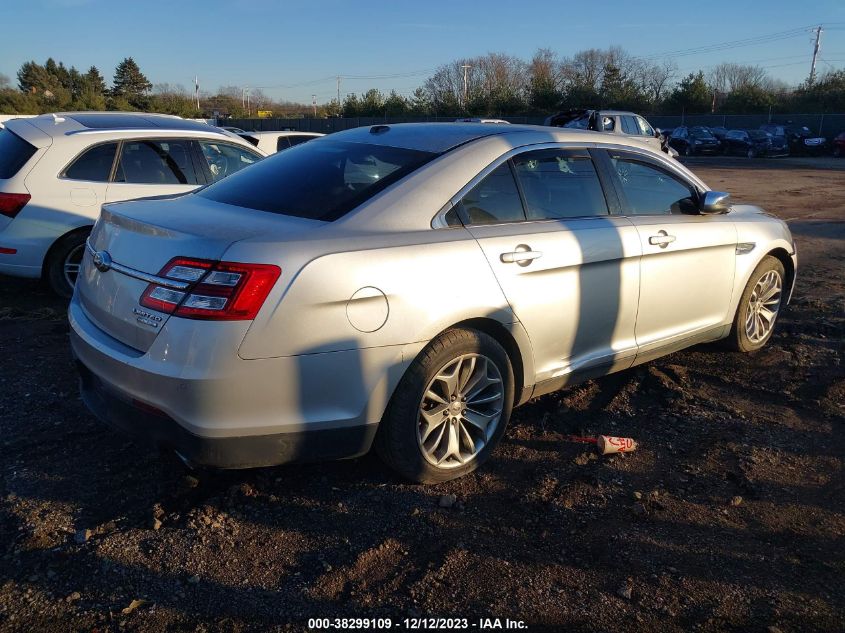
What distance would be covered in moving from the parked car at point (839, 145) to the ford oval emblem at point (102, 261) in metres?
39.2

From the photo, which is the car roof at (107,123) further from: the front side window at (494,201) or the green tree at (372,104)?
the green tree at (372,104)

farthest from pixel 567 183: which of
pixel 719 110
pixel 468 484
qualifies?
pixel 719 110

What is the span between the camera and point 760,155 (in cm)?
3512

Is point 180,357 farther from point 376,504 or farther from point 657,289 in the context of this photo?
point 657,289

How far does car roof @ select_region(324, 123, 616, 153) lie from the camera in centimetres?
379

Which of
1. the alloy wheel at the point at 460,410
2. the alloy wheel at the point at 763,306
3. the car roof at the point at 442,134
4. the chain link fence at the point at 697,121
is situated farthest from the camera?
→ the chain link fence at the point at 697,121

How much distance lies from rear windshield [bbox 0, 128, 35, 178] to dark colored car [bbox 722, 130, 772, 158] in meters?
35.0

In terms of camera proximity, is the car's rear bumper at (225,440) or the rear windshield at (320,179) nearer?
the car's rear bumper at (225,440)

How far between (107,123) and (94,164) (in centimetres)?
71

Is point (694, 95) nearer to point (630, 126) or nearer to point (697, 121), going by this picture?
point (697, 121)

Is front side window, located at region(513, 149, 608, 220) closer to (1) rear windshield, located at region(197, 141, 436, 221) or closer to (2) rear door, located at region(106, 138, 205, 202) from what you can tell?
(1) rear windshield, located at region(197, 141, 436, 221)

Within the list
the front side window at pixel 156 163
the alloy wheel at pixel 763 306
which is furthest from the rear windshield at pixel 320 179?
the front side window at pixel 156 163

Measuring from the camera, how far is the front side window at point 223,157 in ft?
24.2

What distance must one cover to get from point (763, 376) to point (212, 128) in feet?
19.0
